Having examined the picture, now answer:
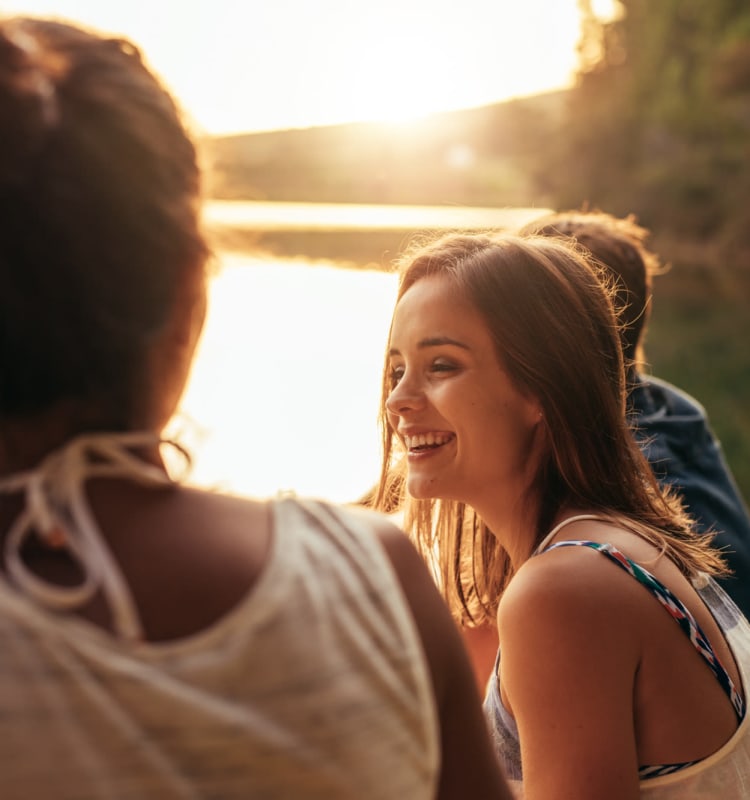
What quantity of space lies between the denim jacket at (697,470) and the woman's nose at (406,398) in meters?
0.85

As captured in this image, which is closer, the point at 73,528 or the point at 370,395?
the point at 73,528

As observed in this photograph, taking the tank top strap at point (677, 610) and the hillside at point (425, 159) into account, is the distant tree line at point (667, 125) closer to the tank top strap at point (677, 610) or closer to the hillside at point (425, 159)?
the hillside at point (425, 159)

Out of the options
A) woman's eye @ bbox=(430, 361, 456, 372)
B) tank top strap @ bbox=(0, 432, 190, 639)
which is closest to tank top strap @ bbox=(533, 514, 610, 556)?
woman's eye @ bbox=(430, 361, 456, 372)

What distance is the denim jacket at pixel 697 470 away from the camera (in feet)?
8.78

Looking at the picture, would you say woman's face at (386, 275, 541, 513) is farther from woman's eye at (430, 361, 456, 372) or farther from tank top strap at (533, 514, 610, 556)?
tank top strap at (533, 514, 610, 556)

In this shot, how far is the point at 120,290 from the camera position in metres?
0.75

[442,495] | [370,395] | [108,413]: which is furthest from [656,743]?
[370,395]

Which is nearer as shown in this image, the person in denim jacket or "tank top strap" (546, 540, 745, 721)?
"tank top strap" (546, 540, 745, 721)

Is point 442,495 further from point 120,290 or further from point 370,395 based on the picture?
point 370,395

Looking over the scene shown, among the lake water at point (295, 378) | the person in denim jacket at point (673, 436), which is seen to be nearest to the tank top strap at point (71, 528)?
the lake water at point (295, 378)

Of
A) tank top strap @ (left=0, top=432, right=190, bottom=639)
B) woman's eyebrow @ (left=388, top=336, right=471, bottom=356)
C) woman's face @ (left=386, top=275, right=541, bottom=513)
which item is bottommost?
woman's face @ (left=386, top=275, right=541, bottom=513)

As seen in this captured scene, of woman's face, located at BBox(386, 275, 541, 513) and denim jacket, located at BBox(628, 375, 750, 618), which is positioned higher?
A: woman's face, located at BBox(386, 275, 541, 513)

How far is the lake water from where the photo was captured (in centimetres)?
775

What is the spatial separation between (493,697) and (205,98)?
1155 mm
